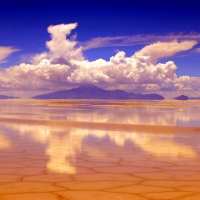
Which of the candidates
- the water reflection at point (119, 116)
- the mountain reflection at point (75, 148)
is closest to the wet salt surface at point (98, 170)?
the mountain reflection at point (75, 148)

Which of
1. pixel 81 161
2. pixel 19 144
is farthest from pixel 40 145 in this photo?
pixel 81 161

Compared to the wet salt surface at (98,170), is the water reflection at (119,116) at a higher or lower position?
higher

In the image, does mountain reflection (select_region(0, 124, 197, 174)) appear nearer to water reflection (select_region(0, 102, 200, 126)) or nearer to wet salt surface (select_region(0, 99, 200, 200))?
wet salt surface (select_region(0, 99, 200, 200))

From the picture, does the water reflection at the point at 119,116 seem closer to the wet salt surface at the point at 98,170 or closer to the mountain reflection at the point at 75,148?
the mountain reflection at the point at 75,148

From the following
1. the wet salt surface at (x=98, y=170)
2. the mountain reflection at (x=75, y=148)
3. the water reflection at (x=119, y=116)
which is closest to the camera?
the wet salt surface at (x=98, y=170)

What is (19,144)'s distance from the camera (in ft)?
38.9

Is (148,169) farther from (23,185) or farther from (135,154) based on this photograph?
(23,185)

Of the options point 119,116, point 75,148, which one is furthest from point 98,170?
point 119,116

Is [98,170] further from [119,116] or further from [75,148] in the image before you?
[119,116]

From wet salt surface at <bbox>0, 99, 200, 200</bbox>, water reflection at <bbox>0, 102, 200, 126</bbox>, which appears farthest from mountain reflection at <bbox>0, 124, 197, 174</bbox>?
water reflection at <bbox>0, 102, 200, 126</bbox>

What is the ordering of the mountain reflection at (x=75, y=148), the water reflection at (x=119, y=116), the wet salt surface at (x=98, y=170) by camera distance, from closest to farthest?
the wet salt surface at (x=98, y=170) < the mountain reflection at (x=75, y=148) < the water reflection at (x=119, y=116)

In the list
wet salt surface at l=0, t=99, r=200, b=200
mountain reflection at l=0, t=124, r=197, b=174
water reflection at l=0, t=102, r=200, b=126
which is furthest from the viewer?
water reflection at l=0, t=102, r=200, b=126

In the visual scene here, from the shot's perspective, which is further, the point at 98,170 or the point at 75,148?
the point at 75,148

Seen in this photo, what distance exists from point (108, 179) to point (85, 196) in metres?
1.28
